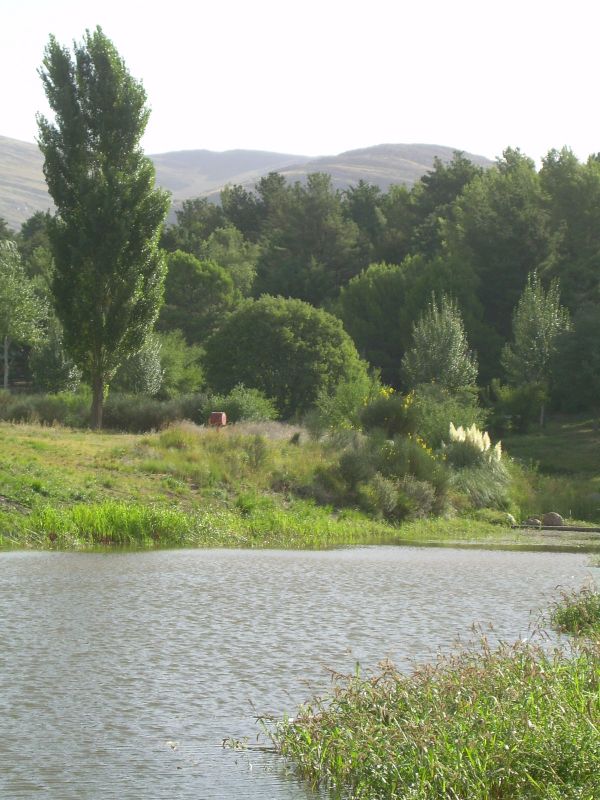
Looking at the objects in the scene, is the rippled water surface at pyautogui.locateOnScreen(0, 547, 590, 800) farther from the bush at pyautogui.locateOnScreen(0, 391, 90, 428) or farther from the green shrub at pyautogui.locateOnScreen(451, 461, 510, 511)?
the bush at pyautogui.locateOnScreen(0, 391, 90, 428)

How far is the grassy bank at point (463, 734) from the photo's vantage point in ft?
24.7

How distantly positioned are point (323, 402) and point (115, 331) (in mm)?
9076

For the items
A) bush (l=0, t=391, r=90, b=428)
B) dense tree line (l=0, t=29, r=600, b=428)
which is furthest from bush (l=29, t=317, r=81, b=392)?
bush (l=0, t=391, r=90, b=428)

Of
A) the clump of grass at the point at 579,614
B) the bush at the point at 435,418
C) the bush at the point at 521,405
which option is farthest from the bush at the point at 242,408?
the clump of grass at the point at 579,614

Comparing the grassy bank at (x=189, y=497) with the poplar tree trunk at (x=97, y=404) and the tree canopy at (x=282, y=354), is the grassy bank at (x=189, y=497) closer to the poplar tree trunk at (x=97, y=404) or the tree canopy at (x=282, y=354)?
the poplar tree trunk at (x=97, y=404)

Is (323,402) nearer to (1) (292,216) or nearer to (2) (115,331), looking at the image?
(2) (115,331)

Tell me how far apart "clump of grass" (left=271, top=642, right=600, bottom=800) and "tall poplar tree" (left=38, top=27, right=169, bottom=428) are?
36.0 m

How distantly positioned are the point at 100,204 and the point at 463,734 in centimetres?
3859

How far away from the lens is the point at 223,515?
28938 millimetres

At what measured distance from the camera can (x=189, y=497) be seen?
30578 mm

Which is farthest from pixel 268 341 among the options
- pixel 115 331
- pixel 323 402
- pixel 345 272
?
pixel 345 272

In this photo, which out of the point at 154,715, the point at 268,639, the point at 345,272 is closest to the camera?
the point at 154,715

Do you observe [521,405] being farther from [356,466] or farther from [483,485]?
[356,466]

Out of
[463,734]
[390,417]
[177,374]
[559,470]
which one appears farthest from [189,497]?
[177,374]
